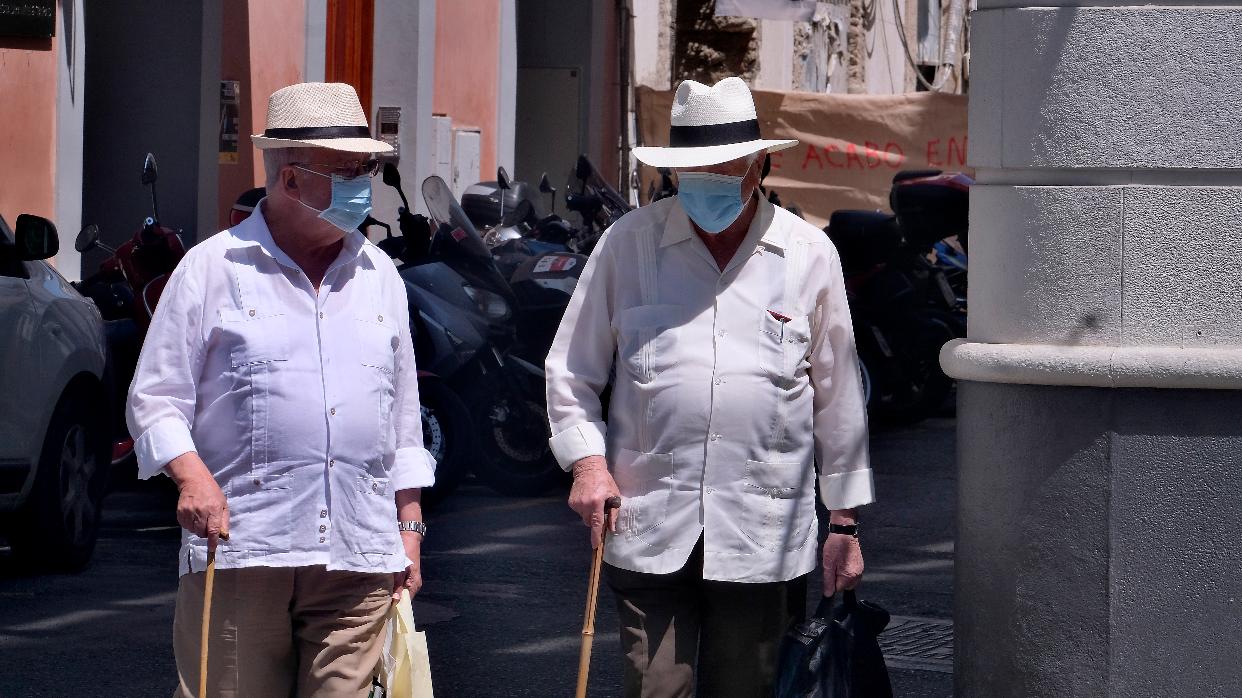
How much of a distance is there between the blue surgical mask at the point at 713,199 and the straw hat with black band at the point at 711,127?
41 millimetres

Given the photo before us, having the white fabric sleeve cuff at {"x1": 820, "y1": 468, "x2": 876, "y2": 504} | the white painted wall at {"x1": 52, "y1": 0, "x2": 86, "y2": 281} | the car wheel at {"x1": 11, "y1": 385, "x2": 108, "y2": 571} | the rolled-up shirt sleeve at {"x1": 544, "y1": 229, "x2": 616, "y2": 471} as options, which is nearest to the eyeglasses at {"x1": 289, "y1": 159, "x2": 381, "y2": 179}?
the rolled-up shirt sleeve at {"x1": 544, "y1": 229, "x2": 616, "y2": 471}

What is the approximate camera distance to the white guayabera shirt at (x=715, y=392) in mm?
4363

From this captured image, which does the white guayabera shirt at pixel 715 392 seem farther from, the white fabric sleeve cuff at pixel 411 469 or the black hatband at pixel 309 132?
the black hatband at pixel 309 132

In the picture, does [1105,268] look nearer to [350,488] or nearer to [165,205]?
[350,488]

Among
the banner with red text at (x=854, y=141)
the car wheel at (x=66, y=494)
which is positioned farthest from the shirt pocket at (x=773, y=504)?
the banner with red text at (x=854, y=141)

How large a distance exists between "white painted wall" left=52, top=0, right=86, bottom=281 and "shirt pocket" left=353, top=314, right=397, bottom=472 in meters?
A: 7.93

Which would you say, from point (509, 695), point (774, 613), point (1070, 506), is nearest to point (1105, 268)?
point (1070, 506)

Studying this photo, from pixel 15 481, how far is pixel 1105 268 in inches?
186

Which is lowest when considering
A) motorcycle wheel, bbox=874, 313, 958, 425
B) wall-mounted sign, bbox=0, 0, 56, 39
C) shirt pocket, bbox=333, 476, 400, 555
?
motorcycle wheel, bbox=874, 313, 958, 425

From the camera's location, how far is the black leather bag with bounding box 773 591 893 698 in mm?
4367

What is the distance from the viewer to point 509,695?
21.3 feet

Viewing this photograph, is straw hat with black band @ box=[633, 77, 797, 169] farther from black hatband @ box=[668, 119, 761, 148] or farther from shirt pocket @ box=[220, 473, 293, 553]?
shirt pocket @ box=[220, 473, 293, 553]

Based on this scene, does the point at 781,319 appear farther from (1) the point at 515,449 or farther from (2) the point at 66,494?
(1) the point at 515,449

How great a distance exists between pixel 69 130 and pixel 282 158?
8152mm
